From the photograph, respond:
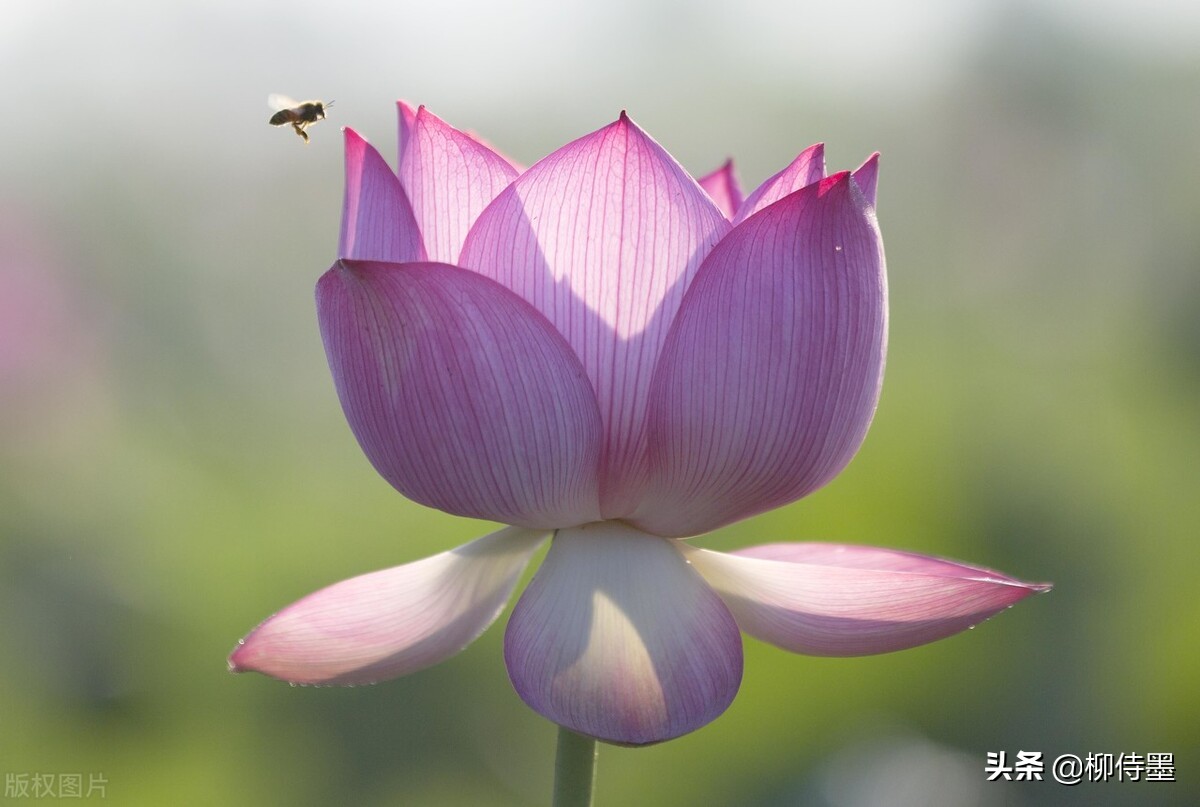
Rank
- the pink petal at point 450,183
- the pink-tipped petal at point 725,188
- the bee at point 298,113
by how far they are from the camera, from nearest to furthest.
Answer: the pink petal at point 450,183 → the pink-tipped petal at point 725,188 → the bee at point 298,113

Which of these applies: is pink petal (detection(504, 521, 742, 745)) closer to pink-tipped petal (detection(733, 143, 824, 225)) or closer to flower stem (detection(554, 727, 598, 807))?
flower stem (detection(554, 727, 598, 807))

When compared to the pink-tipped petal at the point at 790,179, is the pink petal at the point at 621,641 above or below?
below

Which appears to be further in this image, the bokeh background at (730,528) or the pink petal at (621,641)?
the bokeh background at (730,528)

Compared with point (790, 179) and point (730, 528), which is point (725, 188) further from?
point (730, 528)

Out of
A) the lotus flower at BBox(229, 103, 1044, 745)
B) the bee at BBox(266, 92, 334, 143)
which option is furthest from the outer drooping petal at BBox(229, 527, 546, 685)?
the bee at BBox(266, 92, 334, 143)

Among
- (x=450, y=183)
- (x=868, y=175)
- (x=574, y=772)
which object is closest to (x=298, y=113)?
(x=450, y=183)

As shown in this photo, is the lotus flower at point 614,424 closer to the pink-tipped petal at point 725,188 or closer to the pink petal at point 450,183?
the pink petal at point 450,183

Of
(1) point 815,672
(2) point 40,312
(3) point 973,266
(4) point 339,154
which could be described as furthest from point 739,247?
(3) point 973,266

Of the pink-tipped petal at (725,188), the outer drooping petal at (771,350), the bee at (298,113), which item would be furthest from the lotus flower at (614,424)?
the bee at (298,113)
